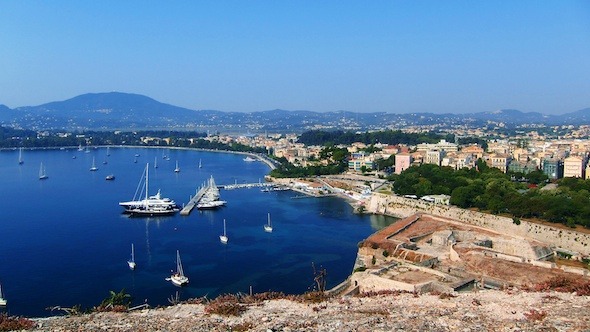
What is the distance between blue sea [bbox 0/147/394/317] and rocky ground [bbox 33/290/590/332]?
19.9 feet

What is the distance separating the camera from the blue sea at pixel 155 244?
10930 mm

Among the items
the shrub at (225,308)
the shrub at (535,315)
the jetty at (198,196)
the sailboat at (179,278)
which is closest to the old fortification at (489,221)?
the jetty at (198,196)

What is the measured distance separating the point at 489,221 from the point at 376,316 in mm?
12374

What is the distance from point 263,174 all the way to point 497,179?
16314 mm

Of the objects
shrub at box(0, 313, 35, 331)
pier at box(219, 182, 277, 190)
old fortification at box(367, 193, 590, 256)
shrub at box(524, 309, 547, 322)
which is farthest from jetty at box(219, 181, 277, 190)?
shrub at box(524, 309, 547, 322)

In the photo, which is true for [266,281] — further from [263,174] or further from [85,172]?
[85,172]

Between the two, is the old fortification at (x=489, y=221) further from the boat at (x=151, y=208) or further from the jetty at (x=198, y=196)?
the boat at (x=151, y=208)

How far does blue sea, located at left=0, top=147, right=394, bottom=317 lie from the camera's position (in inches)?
430

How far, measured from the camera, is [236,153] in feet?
158

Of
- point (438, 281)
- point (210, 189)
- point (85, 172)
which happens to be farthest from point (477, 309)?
point (85, 172)

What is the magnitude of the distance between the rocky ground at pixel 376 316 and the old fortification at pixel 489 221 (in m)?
9.49

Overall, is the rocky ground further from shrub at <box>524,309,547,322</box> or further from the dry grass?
the dry grass

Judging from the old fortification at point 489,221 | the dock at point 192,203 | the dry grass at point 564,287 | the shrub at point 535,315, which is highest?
the shrub at point 535,315

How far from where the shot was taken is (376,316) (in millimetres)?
4012
